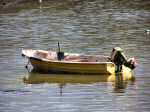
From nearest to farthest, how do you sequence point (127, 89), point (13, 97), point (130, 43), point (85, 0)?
point (13, 97), point (127, 89), point (130, 43), point (85, 0)

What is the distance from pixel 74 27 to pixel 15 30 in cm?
470

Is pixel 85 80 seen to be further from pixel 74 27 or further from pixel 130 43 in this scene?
pixel 74 27

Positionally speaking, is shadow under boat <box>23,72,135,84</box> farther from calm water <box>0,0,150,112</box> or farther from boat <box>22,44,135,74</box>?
boat <box>22,44,135,74</box>

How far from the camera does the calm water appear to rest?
29016mm

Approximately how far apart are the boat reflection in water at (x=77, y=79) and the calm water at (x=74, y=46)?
0.05 metres

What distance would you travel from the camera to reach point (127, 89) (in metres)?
32.2

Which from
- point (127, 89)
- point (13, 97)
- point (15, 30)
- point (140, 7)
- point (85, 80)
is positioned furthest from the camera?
point (140, 7)

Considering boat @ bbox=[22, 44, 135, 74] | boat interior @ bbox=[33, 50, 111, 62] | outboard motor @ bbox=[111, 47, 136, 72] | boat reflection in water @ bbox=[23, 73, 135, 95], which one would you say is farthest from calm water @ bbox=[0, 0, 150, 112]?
boat interior @ bbox=[33, 50, 111, 62]

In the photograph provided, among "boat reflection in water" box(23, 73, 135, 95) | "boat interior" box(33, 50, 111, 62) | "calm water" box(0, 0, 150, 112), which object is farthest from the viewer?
"boat interior" box(33, 50, 111, 62)

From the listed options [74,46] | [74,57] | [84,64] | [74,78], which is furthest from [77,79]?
[74,46]

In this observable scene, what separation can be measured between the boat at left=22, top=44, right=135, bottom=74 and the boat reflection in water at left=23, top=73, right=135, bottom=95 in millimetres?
245

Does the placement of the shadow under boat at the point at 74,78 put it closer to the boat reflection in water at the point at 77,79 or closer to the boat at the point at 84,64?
the boat reflection in water at the point at 77,79

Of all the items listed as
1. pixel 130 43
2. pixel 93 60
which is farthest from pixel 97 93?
pixel 130 43

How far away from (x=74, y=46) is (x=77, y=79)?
11.5 meters
